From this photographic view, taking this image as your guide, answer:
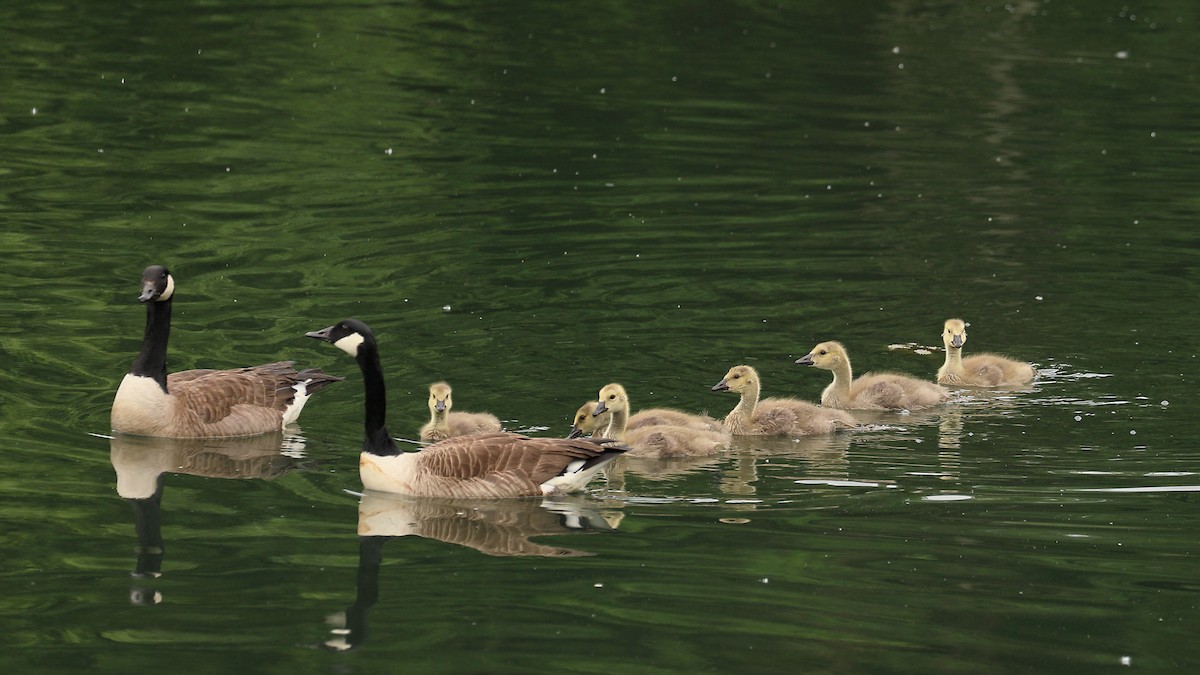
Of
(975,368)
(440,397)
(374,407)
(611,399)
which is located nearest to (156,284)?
(440,397)

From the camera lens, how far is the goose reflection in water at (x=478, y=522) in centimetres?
1144

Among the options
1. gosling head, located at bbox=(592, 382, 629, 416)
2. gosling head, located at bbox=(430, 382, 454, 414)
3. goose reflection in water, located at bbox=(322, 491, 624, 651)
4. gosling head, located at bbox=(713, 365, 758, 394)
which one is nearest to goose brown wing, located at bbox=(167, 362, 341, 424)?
gosling head, located at bbox=(430, 382, 454, 414)

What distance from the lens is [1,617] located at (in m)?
10.1

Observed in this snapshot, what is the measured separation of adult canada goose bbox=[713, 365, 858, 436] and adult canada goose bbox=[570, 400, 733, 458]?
429mm

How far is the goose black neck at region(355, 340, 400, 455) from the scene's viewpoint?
1280 cm

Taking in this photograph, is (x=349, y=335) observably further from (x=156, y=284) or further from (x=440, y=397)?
(x=156, y=284)

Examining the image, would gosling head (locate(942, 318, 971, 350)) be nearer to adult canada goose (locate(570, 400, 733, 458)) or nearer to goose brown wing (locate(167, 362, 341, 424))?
adult canada goose (locate(570, 400, 733, 458))

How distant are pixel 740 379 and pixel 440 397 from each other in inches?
90.9

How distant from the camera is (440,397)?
45.7 feet

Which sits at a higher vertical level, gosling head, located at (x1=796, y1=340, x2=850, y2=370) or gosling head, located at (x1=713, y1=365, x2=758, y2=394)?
gosling head, located at (x1=796, y1=340, x2=850, y2=370)

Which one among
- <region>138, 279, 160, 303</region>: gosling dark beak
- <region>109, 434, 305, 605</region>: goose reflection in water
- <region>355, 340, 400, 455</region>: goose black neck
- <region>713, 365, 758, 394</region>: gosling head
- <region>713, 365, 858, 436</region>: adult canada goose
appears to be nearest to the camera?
<region>109, 434, 305, 605</region>: goose reflection in water

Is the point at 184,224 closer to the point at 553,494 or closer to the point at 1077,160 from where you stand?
the point at 553,494

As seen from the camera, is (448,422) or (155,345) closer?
(448,422)

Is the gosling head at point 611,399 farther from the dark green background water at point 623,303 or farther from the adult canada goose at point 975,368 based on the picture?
the adult canada goose at point 975,368
